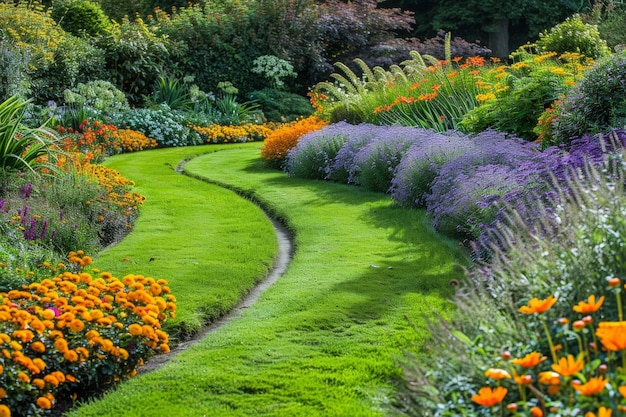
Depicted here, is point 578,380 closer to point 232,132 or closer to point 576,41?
point 576,41

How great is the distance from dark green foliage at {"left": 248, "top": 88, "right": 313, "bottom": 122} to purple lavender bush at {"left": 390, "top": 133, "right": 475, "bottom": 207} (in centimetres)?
1091

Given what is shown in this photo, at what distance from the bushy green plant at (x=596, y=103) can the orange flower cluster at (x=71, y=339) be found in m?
4.81

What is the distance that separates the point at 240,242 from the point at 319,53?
50.6 feet

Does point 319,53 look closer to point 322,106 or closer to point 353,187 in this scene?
point 322,106

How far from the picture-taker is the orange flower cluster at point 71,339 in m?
3.90

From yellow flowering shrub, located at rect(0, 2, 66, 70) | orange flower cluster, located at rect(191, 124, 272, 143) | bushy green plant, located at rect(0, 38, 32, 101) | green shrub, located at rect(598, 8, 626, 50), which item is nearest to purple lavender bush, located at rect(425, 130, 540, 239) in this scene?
bushy green plant, located at rect(0, 38, 32, 101)

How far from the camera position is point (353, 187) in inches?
436

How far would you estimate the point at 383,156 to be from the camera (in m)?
10.4

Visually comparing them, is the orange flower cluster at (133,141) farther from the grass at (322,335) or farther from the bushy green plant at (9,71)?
the grass at (322,335)

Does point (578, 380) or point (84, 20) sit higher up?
point (84, 20)

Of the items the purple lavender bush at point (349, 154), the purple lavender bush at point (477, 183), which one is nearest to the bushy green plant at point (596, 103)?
the purple lavender bush at point (477, 183)

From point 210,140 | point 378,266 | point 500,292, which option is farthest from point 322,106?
point 500,292

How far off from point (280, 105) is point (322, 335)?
1575 centimetres

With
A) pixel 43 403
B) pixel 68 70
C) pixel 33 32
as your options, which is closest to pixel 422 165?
pixel 43 403
